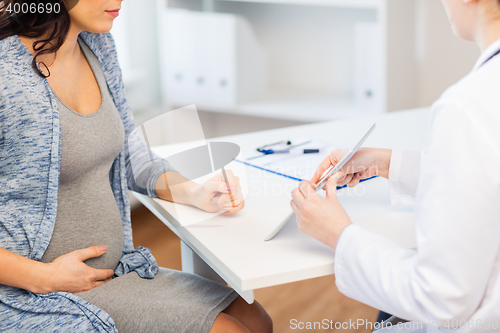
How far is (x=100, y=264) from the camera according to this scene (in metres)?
0.91

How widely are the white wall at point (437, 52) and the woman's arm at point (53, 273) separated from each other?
1.87 meters

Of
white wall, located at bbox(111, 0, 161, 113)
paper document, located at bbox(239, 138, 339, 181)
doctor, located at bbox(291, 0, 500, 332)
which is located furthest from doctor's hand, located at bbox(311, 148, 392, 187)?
white wall, located at bbox(111, 0, 161, 113)

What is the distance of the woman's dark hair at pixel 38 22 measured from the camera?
2.86ft

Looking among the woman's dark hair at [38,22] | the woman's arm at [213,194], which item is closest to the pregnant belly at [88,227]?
the woman's arm at [213,194]

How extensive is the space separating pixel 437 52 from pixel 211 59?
41.6 inches

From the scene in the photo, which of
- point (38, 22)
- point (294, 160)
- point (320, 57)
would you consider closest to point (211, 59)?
point (320, 57)

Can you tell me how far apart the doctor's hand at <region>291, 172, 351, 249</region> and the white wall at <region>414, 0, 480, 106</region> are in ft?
5.57

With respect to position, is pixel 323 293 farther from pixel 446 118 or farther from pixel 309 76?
pixel 446 118

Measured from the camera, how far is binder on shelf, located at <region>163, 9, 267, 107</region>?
2289 millimetres

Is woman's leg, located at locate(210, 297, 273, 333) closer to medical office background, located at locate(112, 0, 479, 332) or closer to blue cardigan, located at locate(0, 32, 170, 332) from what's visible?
blue cardigan, located at locate(0, 32, 170, 332)

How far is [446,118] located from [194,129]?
469 millimetres

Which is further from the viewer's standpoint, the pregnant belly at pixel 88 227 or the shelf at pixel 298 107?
the shelf at pixel 298 107

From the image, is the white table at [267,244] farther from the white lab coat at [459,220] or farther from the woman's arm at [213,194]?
the white lab coat at [459,220]

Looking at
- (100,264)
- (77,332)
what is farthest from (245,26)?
(77,332)
